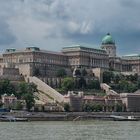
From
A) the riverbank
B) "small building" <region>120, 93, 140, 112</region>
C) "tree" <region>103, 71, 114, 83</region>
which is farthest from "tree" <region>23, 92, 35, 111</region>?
"tree" <region>103, 71, 114, 83</region>

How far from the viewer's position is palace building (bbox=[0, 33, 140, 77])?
433 ft

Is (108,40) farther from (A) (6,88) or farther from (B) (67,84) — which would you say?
(A) (6,88)

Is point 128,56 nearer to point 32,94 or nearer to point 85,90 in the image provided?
point 85,90

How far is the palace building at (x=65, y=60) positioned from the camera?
132125 mm

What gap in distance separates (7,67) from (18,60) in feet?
23.9

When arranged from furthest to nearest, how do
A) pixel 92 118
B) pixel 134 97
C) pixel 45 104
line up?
pixel 134 97
pixel 45 104
pixel 92 118

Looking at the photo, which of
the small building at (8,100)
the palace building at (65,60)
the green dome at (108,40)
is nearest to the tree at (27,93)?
the small building at (8,100)

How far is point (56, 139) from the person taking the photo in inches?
2044

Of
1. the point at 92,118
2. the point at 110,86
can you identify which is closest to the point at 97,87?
the point at 110,86

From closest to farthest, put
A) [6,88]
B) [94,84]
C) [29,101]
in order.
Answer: [29,101], [6,88], [94,84]

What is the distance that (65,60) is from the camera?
468 ft

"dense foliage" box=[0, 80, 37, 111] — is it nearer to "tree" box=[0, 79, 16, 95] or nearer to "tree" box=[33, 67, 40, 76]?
"tree" box=[0, 79, 16, 95]

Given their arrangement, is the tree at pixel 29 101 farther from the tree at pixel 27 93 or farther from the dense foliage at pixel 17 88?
the dense foliage at pixel 17 88

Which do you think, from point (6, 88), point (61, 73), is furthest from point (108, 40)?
point (6, 88)
